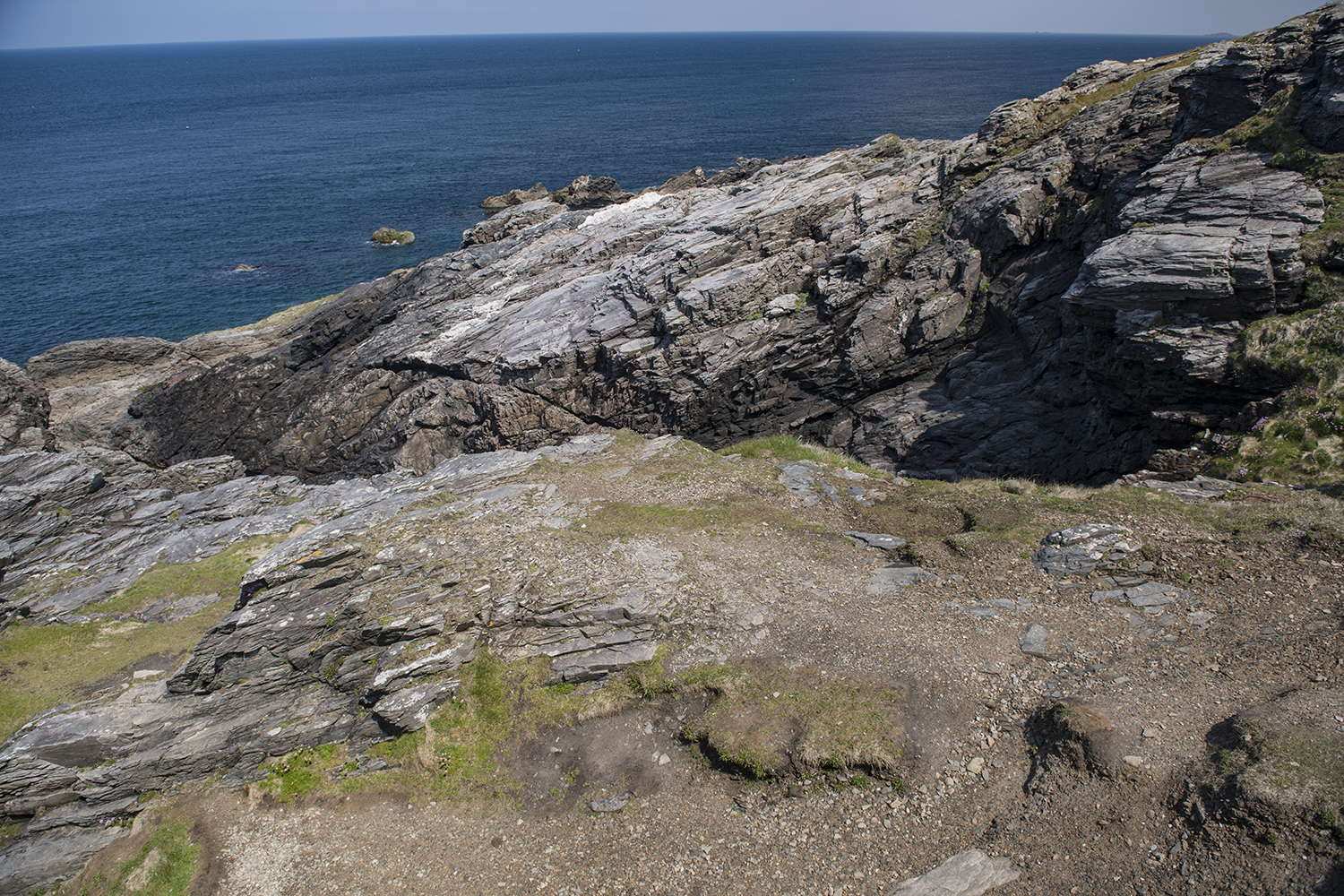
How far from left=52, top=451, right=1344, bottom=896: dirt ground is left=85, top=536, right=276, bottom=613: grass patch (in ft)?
29.6

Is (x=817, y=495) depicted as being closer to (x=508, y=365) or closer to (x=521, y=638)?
(x=521, y=638)

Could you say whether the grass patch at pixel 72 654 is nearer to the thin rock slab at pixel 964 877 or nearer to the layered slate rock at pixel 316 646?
the layered slate rock at pixel 316 646

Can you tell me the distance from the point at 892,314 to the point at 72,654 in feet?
104

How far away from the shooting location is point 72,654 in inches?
787

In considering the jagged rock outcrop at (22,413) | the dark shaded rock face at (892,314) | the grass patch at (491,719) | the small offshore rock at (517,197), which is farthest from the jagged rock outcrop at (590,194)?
the grass patch at (491,719)

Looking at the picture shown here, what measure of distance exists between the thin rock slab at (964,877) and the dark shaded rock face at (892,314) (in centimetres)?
1671

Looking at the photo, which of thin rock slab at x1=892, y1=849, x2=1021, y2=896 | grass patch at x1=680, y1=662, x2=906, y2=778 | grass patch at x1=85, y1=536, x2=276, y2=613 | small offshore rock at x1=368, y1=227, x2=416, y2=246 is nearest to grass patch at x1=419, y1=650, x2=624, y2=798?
grass patch at x1=680, y1=662, x2=906, y2=778

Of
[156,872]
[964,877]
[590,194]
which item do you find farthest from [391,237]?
[964,877]

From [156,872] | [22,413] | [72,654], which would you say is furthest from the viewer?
[22,413]

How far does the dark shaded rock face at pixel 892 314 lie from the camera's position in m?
22.1

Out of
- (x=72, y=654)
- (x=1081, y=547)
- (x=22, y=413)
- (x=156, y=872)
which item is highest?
(x=1081, y=547)

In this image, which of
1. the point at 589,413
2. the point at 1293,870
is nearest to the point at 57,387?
the point at 589,413

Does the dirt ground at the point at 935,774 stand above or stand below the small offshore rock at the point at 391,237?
below

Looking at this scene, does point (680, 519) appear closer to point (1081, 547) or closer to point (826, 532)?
point (826, 532)
